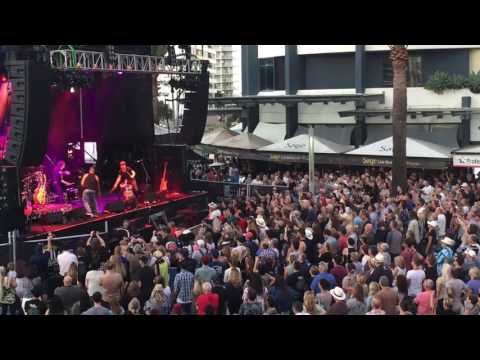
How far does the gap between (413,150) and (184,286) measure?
14.2 m

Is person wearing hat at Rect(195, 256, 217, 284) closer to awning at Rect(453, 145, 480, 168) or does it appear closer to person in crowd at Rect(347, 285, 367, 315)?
person in crowd at Rect(347, 285, 367, 315)

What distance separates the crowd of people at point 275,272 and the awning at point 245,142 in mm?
12979

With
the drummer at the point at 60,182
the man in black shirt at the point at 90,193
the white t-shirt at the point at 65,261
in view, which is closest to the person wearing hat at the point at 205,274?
the white t-shirt at the point at 65,261

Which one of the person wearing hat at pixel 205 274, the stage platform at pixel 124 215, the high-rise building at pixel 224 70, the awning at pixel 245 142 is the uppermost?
the high-rise building at pixel 224 70

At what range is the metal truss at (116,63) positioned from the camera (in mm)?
15535

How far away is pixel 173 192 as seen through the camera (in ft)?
72.4

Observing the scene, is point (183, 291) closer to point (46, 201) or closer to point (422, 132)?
point (46, 201)

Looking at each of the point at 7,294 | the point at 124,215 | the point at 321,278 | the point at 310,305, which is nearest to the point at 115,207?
the point at 124,215

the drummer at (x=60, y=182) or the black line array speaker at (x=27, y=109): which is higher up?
the black line array speaker at (x=27, y=109)

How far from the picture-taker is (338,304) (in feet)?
23.2

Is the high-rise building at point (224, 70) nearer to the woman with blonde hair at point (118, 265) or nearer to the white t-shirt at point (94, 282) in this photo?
the woman with blonde hair at point (118, 265)

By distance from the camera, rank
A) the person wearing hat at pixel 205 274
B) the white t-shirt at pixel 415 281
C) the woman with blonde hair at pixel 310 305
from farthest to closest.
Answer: the person wearing hat at pixel 205 274 < the white t-shirt at pixel 415 281 < the woman with blonde hair at pixel 310 305

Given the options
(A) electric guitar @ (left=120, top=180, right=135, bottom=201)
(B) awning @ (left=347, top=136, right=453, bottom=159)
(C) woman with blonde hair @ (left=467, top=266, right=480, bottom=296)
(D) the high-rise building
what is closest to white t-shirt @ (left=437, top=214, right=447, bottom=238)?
(C) woman with blonde hair @ (left=467, top=266, right=480, bottom=296)

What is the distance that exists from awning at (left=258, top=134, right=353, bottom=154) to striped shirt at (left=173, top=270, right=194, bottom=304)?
49.6 ft
